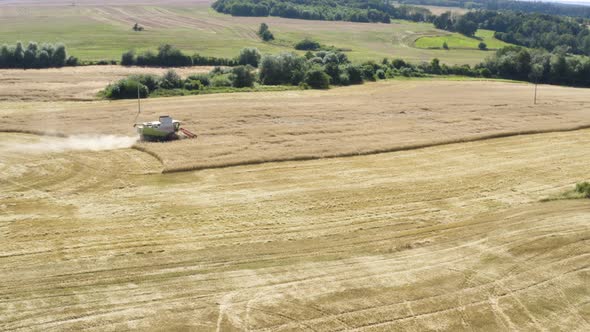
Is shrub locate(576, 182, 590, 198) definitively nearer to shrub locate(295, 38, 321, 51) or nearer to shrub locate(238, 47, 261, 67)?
shrub locate(238, 47, 261, 67)

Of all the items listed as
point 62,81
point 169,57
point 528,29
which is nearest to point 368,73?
point 169,57

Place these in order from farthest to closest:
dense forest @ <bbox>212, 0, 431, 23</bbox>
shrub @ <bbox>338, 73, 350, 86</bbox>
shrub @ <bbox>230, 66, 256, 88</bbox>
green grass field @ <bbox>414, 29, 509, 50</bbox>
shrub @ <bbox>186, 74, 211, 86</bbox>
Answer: dense forest @ <bbox>212, 0, 431, 23</bbox> → green grass field @ <bbox>414, 29, 509, 50</bbox> → shrub @ <bbox>338, 73, 350, 86</bbox> → shrub @ <bbox>230, 66, 256, 88</bbox> → shrub @ <bbox>186, 74, 211, 86</bbox>

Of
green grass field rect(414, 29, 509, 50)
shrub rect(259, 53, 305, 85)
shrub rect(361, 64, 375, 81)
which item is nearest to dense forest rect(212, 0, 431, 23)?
green grass field rect(414, 29, 509, 50)

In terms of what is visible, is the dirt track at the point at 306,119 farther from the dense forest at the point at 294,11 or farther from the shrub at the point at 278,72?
the dense forest at the point at 294,11

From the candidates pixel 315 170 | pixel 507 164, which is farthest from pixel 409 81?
pixel 315 170

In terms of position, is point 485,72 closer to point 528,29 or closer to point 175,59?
point 175,59

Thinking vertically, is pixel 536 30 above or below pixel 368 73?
above

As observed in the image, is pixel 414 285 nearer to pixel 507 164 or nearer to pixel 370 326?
pixel 370 326
